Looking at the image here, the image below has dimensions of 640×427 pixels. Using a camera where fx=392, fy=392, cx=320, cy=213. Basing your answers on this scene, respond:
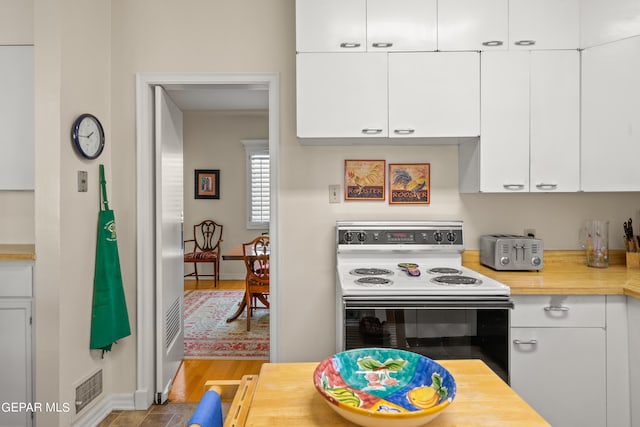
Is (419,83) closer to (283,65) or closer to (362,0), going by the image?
(362,0)

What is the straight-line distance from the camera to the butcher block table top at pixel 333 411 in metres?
0.84

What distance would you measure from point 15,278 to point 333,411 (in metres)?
1.96

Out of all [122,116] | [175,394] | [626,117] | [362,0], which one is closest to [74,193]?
[122,116]

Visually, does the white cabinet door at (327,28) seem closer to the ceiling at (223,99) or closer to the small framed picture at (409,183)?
the small framed picture at (409,183)

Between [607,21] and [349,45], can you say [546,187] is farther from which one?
[349,45]

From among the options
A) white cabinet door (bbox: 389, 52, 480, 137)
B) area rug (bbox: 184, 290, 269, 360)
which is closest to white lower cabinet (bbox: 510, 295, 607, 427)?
white cabinet door (bbox: 389, 52, 480, 137)

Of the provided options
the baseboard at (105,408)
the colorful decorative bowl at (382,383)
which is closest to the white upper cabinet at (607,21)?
the colorful decorative bowl at (382,383)

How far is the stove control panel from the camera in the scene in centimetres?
243

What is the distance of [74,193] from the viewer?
2.11 metres

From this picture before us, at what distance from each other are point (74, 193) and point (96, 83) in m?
0.71

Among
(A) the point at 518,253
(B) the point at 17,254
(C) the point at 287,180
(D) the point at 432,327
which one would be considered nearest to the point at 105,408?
(B) the point at 17,254

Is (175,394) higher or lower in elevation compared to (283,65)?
lower

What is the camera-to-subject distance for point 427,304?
6.02 ft

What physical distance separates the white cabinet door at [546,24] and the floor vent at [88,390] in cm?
304
